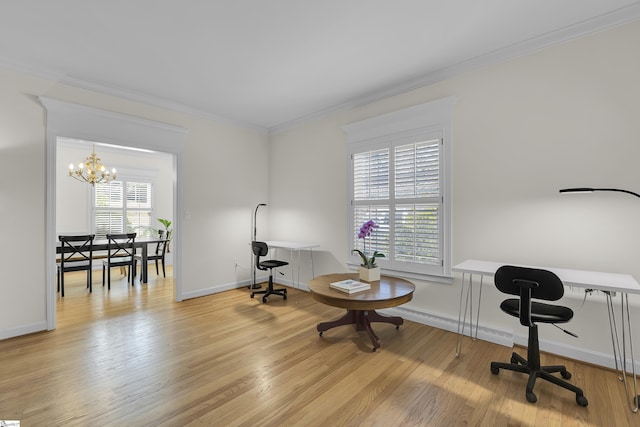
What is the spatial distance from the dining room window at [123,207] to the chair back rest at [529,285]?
7291mm

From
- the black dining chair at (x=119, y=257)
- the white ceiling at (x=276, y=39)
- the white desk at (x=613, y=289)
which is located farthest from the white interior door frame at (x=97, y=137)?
the white desk at (x=613, y=289)

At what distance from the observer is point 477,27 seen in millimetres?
2383

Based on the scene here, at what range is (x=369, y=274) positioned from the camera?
3055mm

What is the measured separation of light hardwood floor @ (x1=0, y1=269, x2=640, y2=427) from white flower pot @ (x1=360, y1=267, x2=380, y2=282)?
0.58 metres

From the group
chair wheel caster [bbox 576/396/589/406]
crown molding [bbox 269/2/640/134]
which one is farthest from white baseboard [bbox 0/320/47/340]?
chair wheel caster [bbox 576/396/589/406]

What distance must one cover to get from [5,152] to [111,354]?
7.64 feet

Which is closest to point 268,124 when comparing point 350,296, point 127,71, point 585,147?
point 127,71

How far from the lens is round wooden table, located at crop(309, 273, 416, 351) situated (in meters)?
2.47

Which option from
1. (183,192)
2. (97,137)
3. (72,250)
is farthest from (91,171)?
(183,192)

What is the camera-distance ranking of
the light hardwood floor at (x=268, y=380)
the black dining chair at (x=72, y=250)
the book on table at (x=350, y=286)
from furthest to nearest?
the black dining chair at (x=72, y=250) < the book on table at (x=350, y=286) < the light hardwood floor at (x=268, y=380)

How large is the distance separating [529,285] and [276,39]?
2.81 meters

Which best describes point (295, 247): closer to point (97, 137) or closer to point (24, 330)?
point (97, 137)

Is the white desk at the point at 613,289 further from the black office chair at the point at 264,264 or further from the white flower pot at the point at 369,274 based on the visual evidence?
the black office chair at the point at 264,264

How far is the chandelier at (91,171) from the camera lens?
544 centimetres
